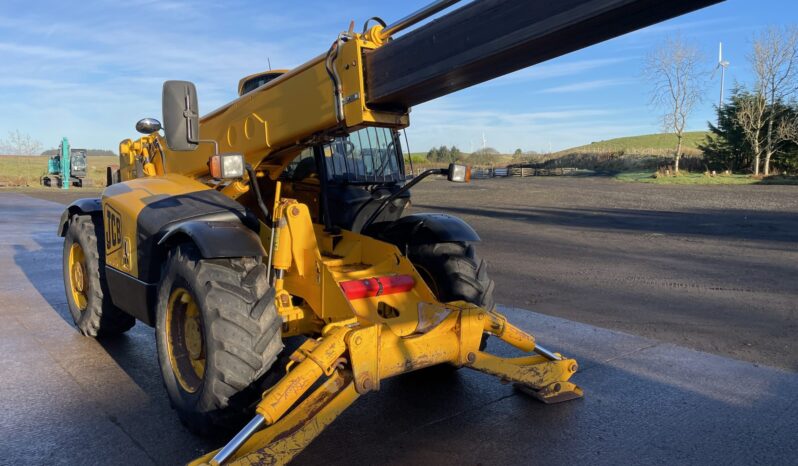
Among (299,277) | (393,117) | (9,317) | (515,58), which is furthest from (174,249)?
(9,317)

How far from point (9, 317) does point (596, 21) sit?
711 centimetres

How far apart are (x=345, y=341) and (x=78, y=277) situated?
4.29 m

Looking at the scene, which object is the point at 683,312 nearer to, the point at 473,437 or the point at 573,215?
the point at 473,437

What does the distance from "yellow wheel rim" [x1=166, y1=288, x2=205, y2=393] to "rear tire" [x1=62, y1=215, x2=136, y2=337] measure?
200cm

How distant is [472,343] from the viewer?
398 cm

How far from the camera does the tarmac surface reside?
3695 millimetres

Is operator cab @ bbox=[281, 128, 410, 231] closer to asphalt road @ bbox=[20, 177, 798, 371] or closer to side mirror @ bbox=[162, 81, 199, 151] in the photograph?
side mirror @ bbox=[162, 81, 199, 151]

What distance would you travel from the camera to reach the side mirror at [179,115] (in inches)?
159

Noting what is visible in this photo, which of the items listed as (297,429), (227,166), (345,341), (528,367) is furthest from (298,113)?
(528,367)

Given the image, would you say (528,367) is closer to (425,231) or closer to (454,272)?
(454,272)

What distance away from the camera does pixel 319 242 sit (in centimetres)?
516

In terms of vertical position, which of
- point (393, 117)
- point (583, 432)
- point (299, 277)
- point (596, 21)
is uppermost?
point (596, 21)

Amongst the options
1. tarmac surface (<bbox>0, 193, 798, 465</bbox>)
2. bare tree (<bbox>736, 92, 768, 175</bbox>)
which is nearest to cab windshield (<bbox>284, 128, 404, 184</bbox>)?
tarmac surface (<bbox>0, 193, 798, 465</bbox>)

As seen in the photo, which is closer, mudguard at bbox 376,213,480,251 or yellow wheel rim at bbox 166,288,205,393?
yellow wheel rim at bbox 166,288,205,393
